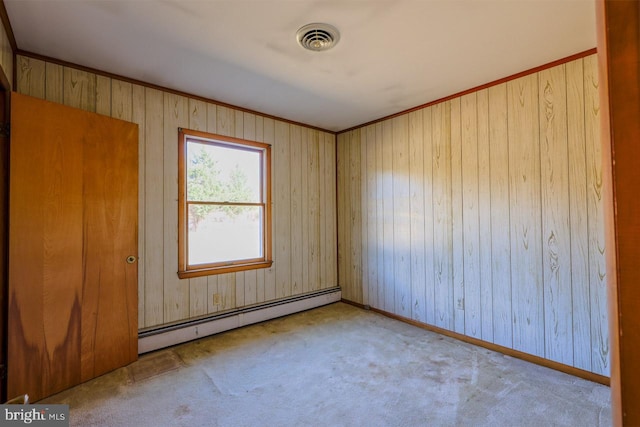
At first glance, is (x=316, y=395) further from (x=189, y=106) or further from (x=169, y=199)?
(x=189, y=106)

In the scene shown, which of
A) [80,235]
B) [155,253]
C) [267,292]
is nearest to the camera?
[80,235]

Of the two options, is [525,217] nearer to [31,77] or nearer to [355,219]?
[355,219]

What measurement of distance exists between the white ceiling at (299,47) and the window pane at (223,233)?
1.29m

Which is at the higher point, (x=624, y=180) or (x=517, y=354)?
(x=624, y=180)

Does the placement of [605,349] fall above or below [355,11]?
below

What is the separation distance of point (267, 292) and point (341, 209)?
1623mm

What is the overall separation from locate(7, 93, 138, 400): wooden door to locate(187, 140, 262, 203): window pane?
64 cm

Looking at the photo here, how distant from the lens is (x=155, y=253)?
9.66 ft

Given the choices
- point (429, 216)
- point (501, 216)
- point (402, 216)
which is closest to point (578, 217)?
point (501, 216)

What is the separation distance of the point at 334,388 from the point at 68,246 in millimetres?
2270

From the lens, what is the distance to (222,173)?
3461 mm

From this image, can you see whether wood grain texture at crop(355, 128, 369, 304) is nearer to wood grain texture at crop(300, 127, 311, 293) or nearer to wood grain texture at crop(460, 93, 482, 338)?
wood grain texture at crop(300, 127, 311, 293)

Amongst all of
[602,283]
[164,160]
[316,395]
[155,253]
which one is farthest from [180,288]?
[602,283]

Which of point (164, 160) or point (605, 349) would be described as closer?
point (605, 349)
